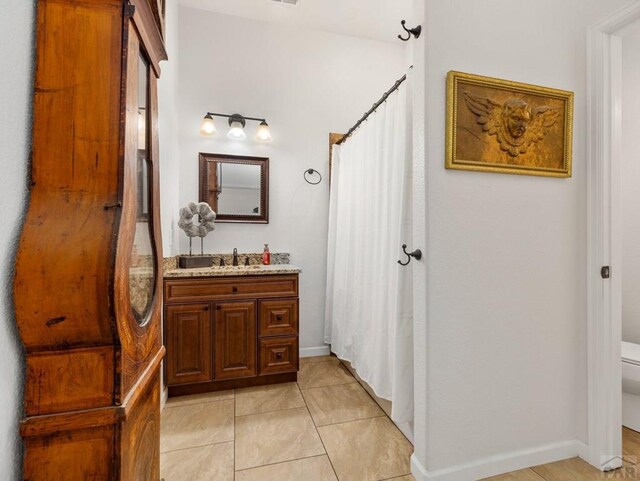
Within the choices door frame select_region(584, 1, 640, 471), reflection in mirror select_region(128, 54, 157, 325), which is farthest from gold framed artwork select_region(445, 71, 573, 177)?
reflection in mirror select_region(128, 54, 157, 325)

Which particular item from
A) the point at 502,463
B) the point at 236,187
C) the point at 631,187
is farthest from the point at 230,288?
the point at 631,187

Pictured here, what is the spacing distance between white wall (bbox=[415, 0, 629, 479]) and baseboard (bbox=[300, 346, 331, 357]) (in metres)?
1.61

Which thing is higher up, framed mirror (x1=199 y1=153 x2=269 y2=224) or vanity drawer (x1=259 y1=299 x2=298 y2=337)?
framed mirror (x1=199 y1=153 x2=269 y2=224)

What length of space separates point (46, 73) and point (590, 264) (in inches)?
85.7

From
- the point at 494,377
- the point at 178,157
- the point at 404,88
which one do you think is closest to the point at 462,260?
the point at 494,377

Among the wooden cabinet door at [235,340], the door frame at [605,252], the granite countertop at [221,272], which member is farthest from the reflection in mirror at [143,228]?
the door frame at [605,252]

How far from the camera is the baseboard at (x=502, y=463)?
1387 millimetres

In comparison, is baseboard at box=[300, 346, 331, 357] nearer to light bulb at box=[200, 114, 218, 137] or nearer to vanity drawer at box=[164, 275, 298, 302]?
vanity drawer at box=[164, 275, 298, 302]

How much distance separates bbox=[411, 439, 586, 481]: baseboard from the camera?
1.39 m

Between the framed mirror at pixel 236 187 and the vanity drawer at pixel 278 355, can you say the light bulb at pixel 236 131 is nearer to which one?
the framed mirror at pixel 236 187

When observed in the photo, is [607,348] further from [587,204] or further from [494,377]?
[587,204]

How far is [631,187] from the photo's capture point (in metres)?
2.37

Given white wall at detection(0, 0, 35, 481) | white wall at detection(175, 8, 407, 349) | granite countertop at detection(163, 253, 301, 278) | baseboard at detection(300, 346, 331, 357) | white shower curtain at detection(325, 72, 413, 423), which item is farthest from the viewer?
baseboard at detection(300, 346, 331, 357)

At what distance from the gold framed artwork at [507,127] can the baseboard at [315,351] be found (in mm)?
2204
